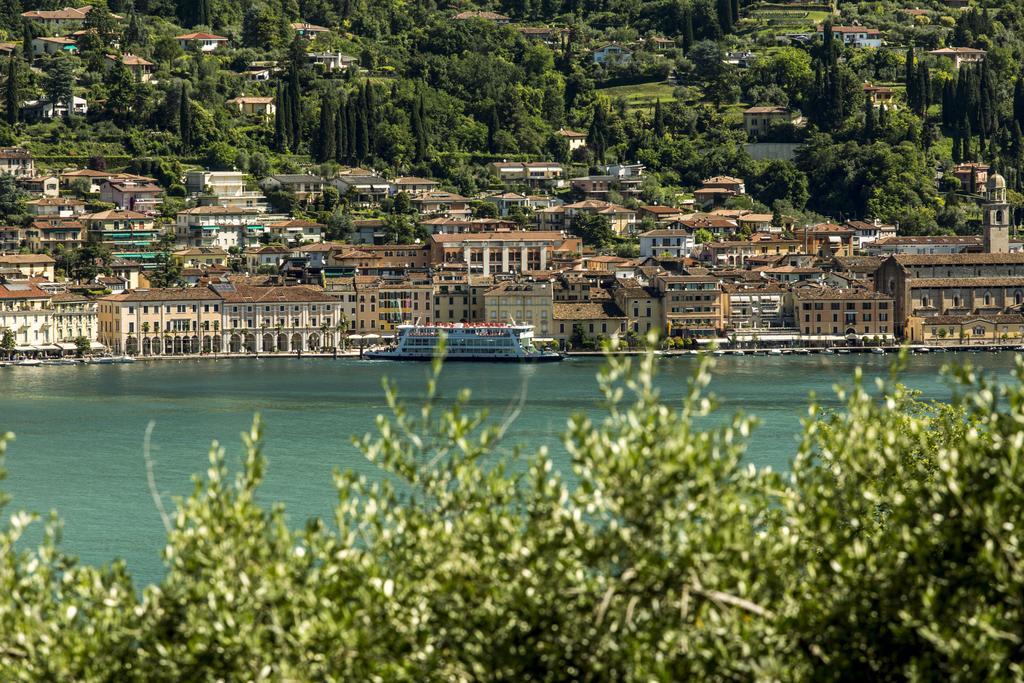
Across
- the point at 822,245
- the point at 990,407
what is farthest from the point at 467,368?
the point at 990,407

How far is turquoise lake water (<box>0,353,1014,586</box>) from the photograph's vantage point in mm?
22600

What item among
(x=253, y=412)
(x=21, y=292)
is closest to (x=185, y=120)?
(x=21, y=292)

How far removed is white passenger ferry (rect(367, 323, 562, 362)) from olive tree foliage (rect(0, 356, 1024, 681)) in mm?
41221

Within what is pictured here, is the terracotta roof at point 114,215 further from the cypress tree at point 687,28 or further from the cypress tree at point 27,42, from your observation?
the cypress tree at point 687,28

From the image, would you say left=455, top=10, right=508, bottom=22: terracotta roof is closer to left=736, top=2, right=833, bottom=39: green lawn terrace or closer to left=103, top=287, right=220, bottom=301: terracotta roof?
left=736, top=2, right=833, bottom=39: green lawn terrace

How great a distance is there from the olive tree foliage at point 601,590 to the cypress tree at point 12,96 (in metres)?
53.3

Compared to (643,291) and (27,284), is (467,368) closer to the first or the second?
(643,291)

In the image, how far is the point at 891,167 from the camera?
63.6 metres

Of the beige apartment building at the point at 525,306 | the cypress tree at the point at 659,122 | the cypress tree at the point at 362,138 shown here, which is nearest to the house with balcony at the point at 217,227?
the cypress tree at the point at 362,138

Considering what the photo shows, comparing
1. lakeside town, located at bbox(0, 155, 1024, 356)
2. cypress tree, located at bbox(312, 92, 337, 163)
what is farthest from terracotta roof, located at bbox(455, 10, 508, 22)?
lakeside town, located at bbox(0, 155, 1024, 356)

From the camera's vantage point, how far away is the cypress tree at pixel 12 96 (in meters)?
60.9

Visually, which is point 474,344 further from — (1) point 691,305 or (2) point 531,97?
(2) point 531,97

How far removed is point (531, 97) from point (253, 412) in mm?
36561

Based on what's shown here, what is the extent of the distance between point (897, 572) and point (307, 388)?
32191 mm
